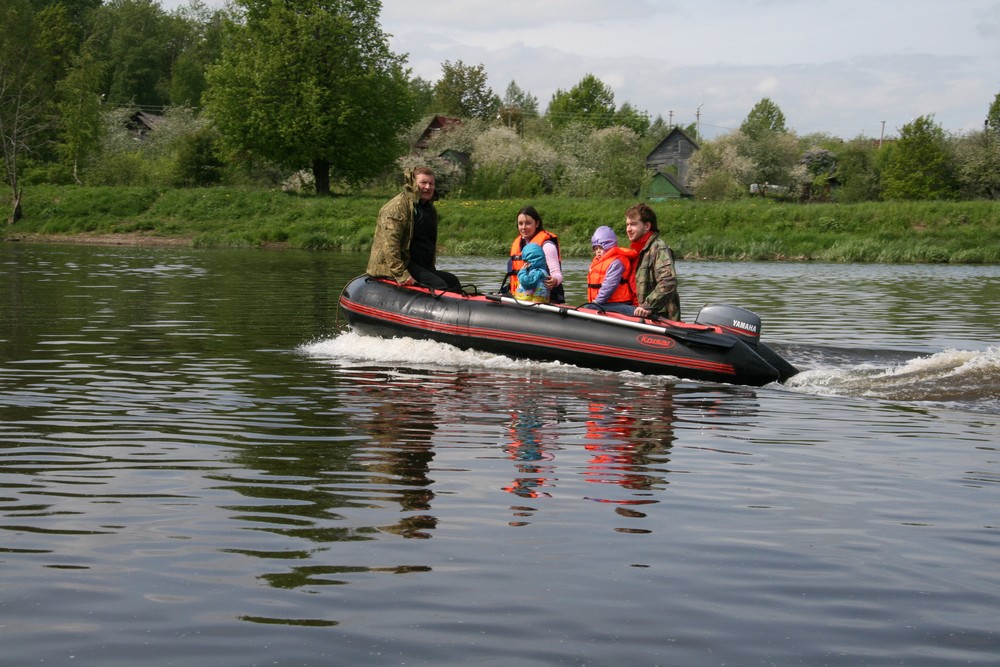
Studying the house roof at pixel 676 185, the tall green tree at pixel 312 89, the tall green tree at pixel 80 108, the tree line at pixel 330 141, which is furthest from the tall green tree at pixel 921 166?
the tall green tree at pixel 80 108

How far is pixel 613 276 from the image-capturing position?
1120 centimetres

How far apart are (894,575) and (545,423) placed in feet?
12.3

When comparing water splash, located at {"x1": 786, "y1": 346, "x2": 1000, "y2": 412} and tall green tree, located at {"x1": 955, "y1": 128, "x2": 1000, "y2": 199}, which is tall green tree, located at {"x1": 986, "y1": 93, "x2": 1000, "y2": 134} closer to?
tall green tree, located at {"x1": 955, "y1": 128, "x2": 1000, "y2": 199}

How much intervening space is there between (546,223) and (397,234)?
3026 centimetres

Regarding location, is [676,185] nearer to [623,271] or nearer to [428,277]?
[428,277]

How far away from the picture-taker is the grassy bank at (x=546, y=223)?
37125mm

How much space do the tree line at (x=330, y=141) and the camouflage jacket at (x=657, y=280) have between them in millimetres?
36477

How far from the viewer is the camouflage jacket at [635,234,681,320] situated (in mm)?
10922

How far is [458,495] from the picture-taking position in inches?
232

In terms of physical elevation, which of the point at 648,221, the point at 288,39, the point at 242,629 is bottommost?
the point at 242,629

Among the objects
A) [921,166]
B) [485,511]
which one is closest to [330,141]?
[921,166]

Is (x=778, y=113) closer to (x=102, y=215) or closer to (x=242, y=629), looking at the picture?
(x=102, y=215)

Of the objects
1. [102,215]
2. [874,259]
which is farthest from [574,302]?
[102,215]

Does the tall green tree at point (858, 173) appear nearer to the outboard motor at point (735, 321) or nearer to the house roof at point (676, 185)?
the house roof at point (676, 185)
